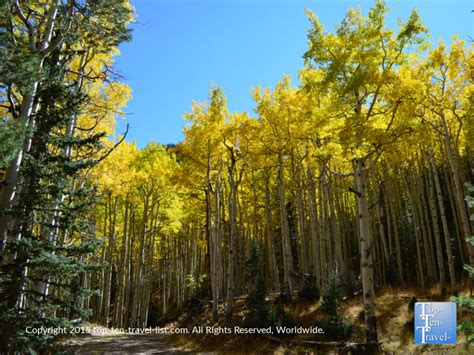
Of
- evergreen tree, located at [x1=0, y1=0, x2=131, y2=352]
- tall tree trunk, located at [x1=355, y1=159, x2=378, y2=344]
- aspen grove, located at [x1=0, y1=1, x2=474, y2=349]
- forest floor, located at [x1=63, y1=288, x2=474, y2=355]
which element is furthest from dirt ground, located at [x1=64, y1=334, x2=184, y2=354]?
tall tree trunk, located at [x1=355, y1=159, x2=378, y2=344]

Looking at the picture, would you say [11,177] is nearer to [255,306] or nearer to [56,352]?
[56,352]

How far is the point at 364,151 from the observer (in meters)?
8.05

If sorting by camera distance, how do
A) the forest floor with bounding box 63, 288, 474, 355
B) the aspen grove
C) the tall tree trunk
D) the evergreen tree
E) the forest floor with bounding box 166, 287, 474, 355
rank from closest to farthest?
the evergreen tree < the aspen grove < the tall tree trunk < the forest floor with bounding box 166, 287, 474, 355 < the forest floor with bounding box 63, 288, 474, 355

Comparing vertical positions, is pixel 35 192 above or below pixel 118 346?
above

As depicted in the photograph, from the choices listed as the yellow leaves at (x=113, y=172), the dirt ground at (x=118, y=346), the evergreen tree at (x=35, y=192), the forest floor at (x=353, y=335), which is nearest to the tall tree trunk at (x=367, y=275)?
the forest floor at (x=353, y=335)

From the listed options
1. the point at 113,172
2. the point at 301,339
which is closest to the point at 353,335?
the point at 301,339

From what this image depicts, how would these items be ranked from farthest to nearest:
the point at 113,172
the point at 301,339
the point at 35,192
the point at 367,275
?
the point at 113,172, the point at 301,339, the point at 367,275, the point at 35,192

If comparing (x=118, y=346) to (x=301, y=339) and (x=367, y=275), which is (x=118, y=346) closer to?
(x=301, y=339)

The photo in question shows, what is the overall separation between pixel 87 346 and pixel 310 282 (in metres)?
8.22

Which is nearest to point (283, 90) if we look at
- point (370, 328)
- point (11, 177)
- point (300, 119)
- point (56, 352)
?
point (300, 119)

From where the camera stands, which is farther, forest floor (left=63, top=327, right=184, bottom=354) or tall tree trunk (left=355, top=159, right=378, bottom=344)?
forest floor (left=63, top=327, right=184, bottom=354)

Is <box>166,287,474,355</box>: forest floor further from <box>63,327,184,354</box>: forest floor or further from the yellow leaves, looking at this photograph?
the yellow leaves

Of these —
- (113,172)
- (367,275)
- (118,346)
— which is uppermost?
(113,172)

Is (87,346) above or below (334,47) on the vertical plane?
below
